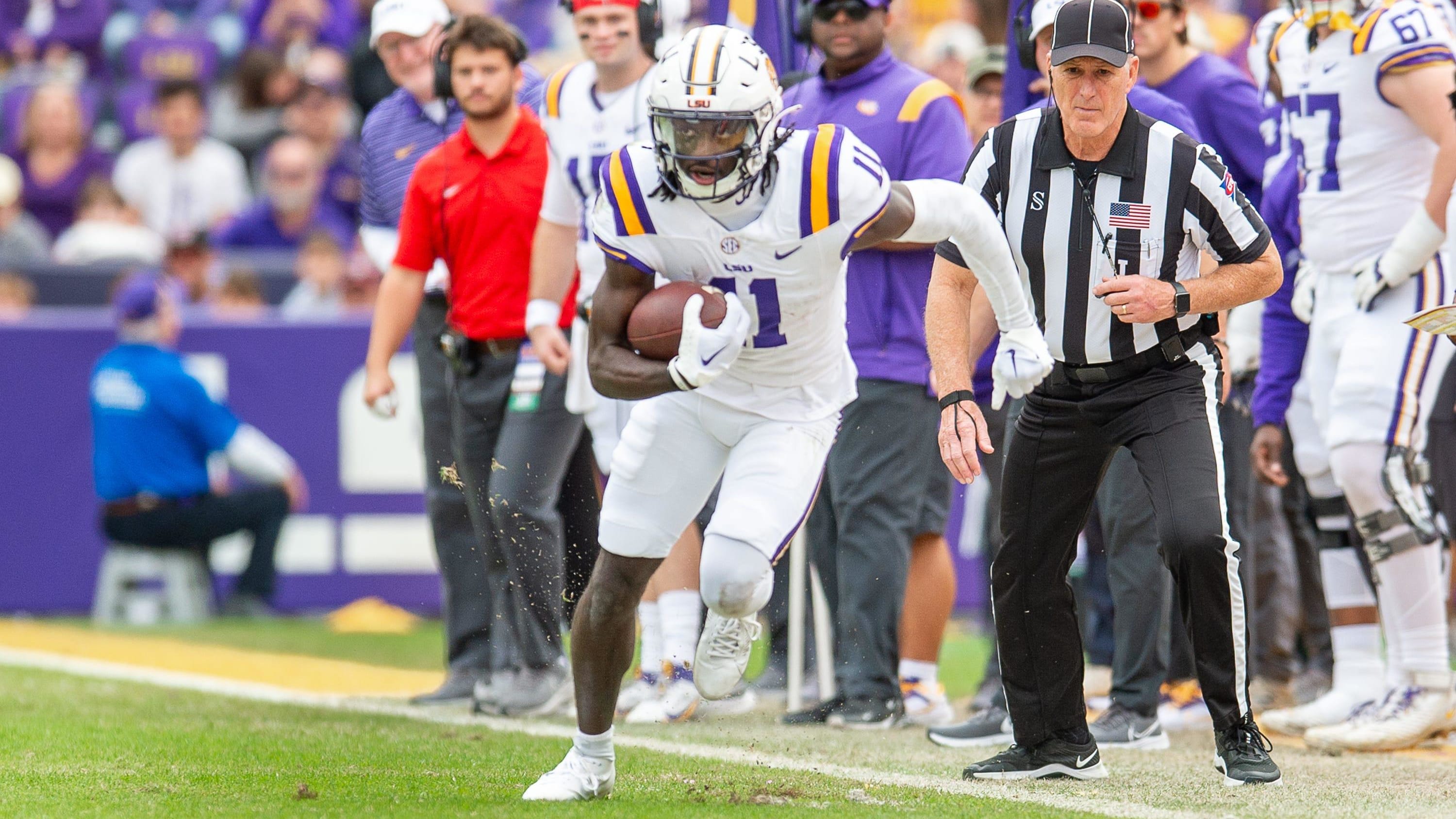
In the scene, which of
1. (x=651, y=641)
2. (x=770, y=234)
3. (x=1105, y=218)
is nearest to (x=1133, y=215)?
(x=1105, y=218)

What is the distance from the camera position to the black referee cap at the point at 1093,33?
426 centimetres

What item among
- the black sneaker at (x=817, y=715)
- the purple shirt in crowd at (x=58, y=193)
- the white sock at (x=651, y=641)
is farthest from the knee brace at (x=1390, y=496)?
the purple shirt in crowd at (x=58, y=193)

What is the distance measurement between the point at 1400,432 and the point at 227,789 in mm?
3270

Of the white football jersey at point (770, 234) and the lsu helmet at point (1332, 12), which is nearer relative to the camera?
the white football jersey at point (770, 234)

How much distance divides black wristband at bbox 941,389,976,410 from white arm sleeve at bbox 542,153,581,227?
6.35 ft

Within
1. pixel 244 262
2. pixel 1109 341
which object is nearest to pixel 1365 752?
pixel 1109 341

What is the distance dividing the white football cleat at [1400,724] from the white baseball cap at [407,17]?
3.85 m

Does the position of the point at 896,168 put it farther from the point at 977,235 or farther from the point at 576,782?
the point at 576,782

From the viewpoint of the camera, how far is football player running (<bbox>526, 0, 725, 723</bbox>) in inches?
228

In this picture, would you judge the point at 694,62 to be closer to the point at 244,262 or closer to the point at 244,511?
the point at 244,511

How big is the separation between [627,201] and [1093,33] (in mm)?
1150

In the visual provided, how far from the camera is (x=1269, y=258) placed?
4.37 metres

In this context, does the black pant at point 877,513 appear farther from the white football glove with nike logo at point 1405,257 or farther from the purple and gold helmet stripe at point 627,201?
the purple and gold helmet stripe at point 627,201

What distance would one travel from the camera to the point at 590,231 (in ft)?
18.7
